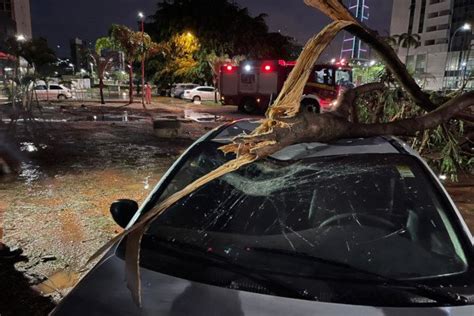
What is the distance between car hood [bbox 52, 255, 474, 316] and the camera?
143 cm

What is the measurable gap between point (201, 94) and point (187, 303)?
29578 millimetres

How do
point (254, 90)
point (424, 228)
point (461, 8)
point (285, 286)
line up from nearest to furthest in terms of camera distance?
point (285, 286)
point (424, 228)
point (254, 90)
point (461, 8)

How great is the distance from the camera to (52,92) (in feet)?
97.3

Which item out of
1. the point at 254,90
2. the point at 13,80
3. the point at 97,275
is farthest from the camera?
the point at 254,90

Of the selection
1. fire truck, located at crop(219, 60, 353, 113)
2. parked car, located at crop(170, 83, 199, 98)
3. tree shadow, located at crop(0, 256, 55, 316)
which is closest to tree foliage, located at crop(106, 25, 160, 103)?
fire truck, located at crop(219, 60, 353, 113)

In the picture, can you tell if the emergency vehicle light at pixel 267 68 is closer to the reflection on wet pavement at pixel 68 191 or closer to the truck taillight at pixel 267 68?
the truck taillight at pixel 267 68

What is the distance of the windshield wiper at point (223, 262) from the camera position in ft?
5.09

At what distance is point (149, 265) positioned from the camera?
1.72m

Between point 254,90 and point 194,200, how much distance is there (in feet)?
69.9

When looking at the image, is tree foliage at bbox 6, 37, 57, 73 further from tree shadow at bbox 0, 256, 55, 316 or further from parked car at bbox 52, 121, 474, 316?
parked car at bbox 52, 121, 474, 316

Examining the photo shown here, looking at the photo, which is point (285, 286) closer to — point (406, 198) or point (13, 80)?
point (406, 198)

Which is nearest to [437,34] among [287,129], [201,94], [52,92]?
[201,94]

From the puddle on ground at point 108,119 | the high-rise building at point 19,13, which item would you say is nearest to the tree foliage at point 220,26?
the puddle on ground at point 108,119

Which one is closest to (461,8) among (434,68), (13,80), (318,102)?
(434,68)
